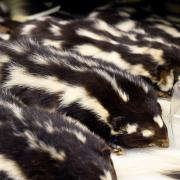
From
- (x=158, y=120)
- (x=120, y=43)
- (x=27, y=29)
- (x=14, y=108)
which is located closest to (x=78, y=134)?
(x=14, y=108)

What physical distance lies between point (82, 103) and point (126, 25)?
1.39 m

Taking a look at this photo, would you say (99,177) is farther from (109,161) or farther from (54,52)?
(54,52)

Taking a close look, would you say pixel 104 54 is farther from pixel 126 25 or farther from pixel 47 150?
pixel 47 150

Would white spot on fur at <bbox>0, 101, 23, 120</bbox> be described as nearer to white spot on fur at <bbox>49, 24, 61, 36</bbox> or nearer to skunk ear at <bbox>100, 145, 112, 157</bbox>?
skunk ear at <bbox>100, 145, 112, 157</bbox>

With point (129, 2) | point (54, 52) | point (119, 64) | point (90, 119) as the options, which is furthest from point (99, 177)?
point (129, 2)

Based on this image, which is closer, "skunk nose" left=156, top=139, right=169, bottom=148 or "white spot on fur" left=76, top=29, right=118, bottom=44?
"skunk nose" left=156, top=139, right=169, bottom=148

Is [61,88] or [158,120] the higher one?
[61,88]

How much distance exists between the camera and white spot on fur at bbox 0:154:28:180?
1415 millimetres

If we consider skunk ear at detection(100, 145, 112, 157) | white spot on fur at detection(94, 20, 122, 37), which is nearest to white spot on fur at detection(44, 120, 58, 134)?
skunk ear at detection(100, 145, 112, 157)

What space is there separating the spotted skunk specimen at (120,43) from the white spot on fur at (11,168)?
1.04 metres

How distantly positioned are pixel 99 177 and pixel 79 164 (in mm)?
65

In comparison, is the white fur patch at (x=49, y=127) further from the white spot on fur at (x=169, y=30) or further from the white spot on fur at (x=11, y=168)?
the white spot on fur at (x=169, y=30)

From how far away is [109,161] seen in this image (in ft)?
5.05

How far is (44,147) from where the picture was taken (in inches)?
57.6
